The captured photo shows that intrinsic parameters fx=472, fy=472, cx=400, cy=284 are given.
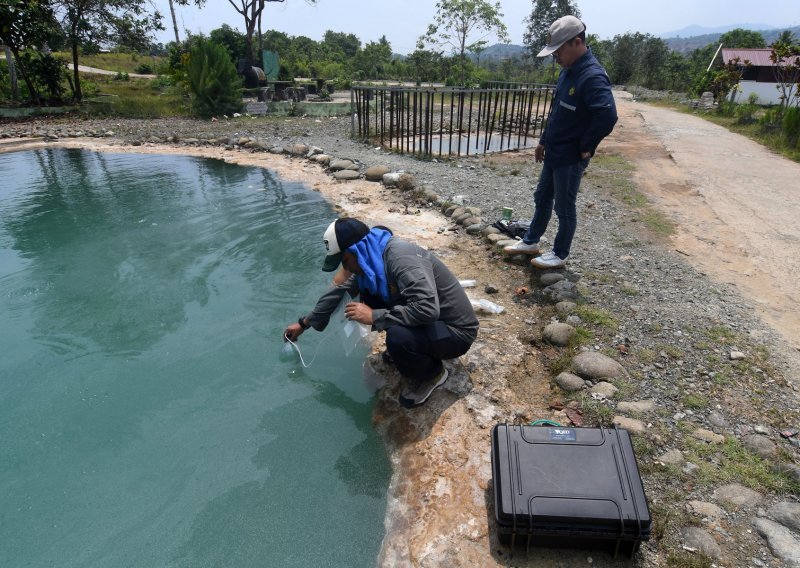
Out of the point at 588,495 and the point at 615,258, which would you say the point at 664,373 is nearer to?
the point at 588,495

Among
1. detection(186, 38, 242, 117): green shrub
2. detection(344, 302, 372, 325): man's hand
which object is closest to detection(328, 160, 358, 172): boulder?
detection(344, 302, 372, 325): man's hand

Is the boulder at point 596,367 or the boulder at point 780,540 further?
the boulder at point 596,367

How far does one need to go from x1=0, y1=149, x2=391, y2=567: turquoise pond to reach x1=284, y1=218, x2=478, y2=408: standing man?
666 millimetres

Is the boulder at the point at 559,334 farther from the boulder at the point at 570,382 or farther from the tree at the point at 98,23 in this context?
the tree at the point at 98,23

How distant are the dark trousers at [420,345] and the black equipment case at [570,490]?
72cm

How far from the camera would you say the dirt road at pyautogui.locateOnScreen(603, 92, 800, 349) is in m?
4.08

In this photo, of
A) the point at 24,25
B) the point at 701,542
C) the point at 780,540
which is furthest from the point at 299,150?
the point at 24,25

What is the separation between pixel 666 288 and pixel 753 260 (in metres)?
1.38

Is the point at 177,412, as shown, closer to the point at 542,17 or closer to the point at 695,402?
the point at 695,402

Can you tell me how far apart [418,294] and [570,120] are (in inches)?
84.9

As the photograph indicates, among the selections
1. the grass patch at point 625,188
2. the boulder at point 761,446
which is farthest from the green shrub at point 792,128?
the boulder at point 761,446

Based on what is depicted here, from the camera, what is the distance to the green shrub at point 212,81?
15.0m

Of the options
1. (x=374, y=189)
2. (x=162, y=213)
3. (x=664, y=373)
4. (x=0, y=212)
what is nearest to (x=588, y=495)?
(x=664, y=373)

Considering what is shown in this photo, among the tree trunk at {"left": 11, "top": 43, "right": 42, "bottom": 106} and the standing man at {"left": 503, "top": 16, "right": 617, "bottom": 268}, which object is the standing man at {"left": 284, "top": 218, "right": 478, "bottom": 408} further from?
the tree trunk at {"left": 11, "top": 43, "right": 42, "bottom": 106}
